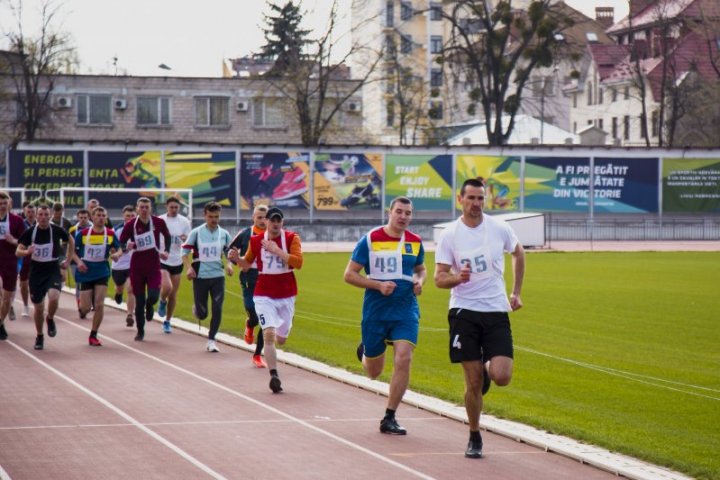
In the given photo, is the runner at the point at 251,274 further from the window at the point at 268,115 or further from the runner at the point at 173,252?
the window at the point at 268,115

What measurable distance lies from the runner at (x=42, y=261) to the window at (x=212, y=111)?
60.0m

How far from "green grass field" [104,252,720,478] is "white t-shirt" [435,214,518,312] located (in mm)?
1456

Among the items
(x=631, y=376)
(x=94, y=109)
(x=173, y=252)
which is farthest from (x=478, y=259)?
(x=94, y=109)

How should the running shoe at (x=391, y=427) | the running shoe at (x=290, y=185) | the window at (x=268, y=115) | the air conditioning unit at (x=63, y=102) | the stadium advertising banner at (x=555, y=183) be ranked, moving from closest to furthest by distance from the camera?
the running shoe at (x=391, y=427) < the running shoe at (x=290, y=185) < the stadium advertising banner at (x=555, y=183) < the air conditioning unit at (x=63, y=102) < the window at (x=268, y=115)

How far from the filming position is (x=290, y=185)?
184 feet

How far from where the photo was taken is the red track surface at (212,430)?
945cm

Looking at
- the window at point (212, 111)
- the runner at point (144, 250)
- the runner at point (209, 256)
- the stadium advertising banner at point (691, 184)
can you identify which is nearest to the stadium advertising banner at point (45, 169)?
the window at point (212, 111)

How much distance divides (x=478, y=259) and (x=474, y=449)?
1.48 metres

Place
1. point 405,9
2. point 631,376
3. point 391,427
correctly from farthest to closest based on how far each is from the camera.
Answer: point 405,9 < point 631,376 < point 391,427

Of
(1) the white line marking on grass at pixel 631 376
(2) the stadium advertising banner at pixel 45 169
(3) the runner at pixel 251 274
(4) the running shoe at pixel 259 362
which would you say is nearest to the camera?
(1) the white line marking on grass at pixel 631 376

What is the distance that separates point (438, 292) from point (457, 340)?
793 inches

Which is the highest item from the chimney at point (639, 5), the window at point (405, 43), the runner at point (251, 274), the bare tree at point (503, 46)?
the chimney at point (639, 5)

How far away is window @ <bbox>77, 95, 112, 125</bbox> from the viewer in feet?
249

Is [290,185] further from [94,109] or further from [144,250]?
[144,250]
